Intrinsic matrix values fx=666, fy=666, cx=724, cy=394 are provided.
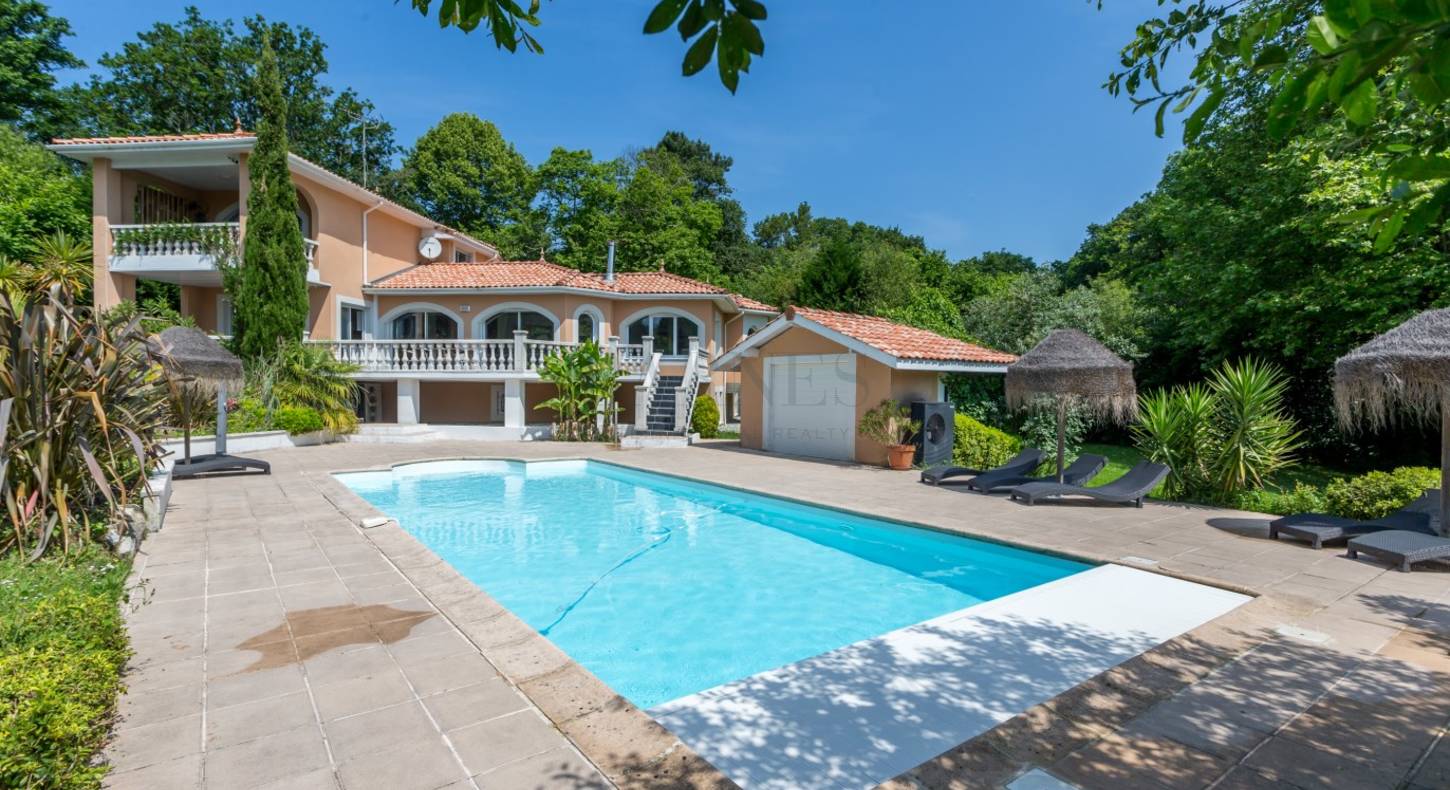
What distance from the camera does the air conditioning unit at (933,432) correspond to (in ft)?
50.2

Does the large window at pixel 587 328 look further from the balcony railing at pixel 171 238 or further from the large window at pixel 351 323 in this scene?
the balcony railing at pixel 171 238

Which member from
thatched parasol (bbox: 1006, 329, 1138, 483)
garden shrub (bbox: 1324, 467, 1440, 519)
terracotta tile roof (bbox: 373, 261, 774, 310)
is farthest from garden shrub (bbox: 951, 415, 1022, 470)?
terracotta tile roof (bbox: 373, 261, 774, 310)

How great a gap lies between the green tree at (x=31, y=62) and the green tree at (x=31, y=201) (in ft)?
18.1

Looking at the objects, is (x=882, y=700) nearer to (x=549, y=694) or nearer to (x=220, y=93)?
(x=549, y=694)

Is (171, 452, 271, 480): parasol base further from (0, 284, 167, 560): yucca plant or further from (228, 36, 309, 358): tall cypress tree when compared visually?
(228, 36, 309, 358): tall cypress tree

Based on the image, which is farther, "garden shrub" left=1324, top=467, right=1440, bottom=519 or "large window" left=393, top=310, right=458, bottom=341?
"large window" left=393, top=310, right=458, bottom=341

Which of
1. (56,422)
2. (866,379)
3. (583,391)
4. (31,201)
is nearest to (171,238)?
(31,201)

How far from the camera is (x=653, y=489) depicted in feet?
47.1

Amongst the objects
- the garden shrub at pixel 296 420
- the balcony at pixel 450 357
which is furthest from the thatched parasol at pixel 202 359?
the balcony at pixel 450 357

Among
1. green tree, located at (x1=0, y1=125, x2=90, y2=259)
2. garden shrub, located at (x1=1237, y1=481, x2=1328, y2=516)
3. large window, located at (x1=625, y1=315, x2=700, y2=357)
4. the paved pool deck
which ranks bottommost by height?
the paved pool deck

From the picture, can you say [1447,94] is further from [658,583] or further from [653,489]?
[653,489]

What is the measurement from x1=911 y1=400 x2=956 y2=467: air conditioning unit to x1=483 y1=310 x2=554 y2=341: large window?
14076mm

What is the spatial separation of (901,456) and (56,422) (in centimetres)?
1353

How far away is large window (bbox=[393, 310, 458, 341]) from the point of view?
2441 centimetres
